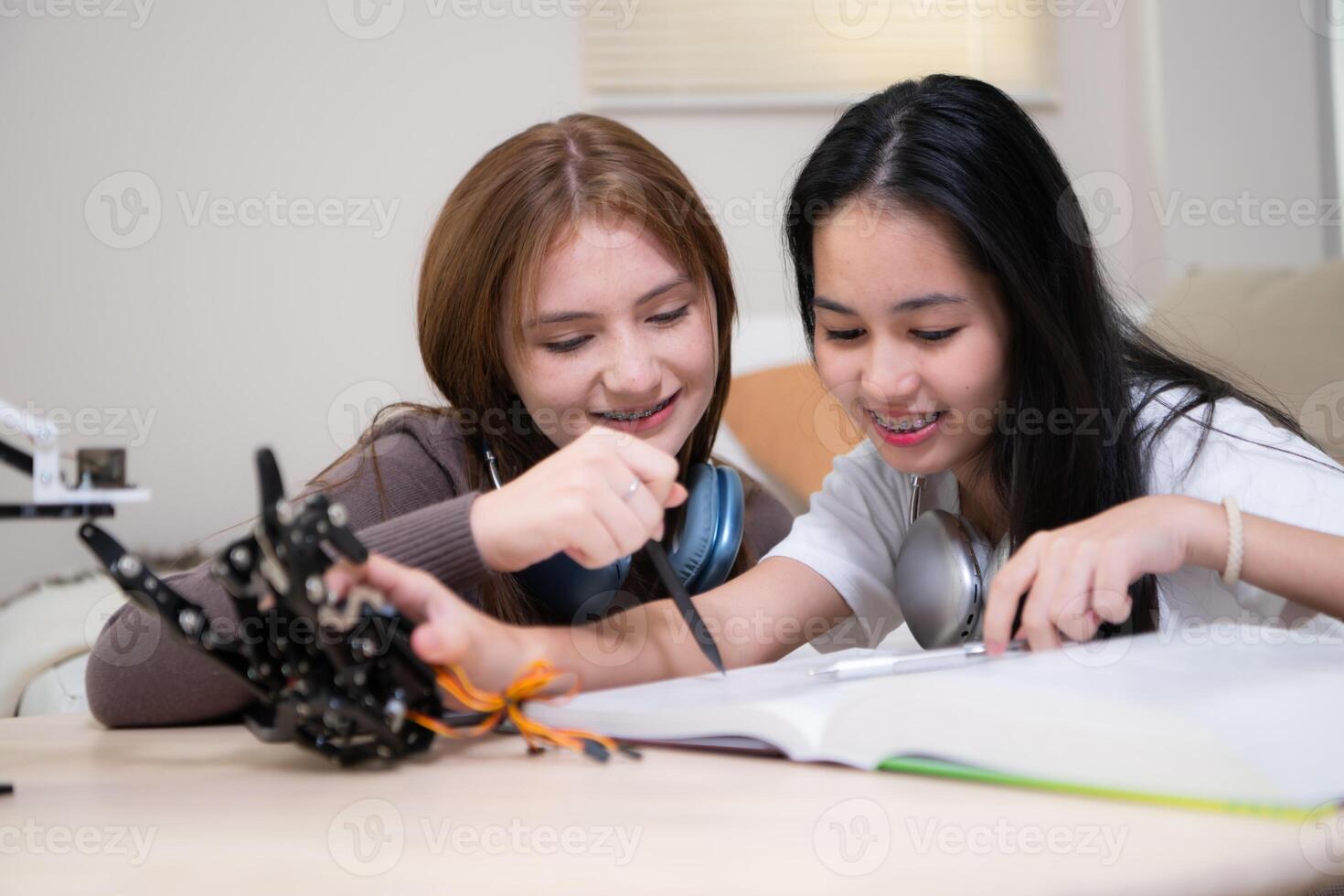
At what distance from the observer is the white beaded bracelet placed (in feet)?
2.56

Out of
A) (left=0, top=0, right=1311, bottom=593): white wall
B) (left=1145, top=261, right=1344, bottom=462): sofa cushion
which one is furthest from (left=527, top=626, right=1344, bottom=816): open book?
(left=0, top=0, right=1311, bottom=593): white wall

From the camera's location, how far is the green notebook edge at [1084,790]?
1.45ft

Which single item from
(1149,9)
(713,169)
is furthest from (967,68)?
(713,169)

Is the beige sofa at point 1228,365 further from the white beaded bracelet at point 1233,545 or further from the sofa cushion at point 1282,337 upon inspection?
the white beaded bracelet at point 1233,545

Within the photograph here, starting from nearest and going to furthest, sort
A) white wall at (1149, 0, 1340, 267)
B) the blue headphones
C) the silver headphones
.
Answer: the silver headphones, the blue headphones, white wall at (1149, 0, 1340, 267)

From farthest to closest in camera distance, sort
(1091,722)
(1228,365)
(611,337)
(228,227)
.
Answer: (228,227)
(1228,365)
(611,337)
(1091,722)

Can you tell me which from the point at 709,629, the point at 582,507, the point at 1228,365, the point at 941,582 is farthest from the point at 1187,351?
the point at 582,507

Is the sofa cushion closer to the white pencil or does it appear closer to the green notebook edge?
the white pencil

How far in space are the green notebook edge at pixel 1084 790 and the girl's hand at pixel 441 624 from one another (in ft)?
0.74

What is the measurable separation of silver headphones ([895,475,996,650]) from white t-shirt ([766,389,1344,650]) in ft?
0.39

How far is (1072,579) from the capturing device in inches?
27.9

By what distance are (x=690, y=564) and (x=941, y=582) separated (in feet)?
0.75

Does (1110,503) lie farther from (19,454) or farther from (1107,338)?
(19,454)

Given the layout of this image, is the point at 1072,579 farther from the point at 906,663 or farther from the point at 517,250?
the point at 517,250
